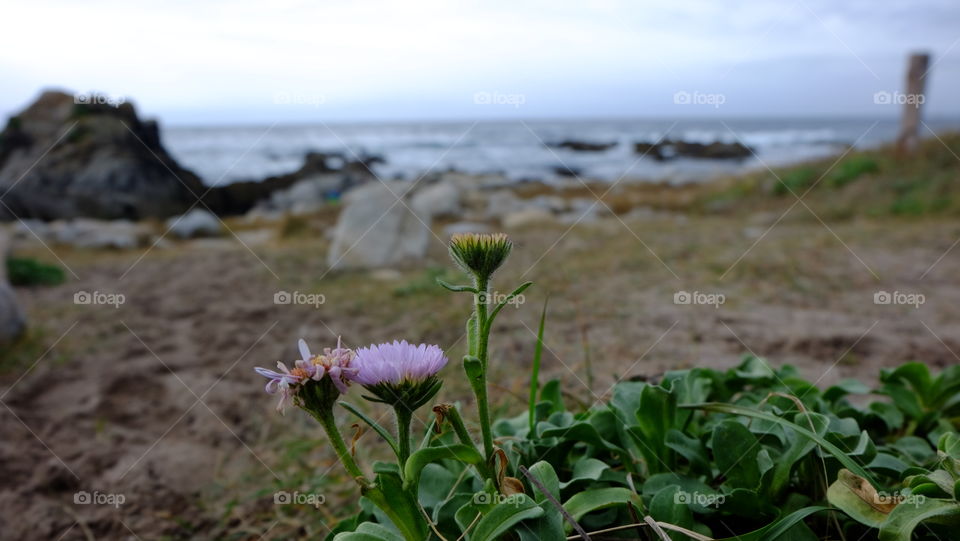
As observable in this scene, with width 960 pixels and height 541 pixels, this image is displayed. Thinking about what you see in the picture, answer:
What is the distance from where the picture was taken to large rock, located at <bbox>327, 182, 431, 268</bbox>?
6195 millimetres

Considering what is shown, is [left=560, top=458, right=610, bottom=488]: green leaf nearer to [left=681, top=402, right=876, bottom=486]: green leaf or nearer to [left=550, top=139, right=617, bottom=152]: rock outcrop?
[left=681, top=402, right=876, bottom=486]: green leaf

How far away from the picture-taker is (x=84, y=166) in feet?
51.6

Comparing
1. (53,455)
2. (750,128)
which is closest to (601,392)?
(53,455)

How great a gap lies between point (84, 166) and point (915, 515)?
682 inches

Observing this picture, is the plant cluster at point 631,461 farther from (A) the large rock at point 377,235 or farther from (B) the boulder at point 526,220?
(B) the boulder at point 526,220

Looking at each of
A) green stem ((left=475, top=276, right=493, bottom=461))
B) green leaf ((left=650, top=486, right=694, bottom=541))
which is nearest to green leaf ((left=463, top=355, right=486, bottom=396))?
green stem ((left=475, top=276, right=493, bottom=461))

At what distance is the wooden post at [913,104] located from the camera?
410 inches

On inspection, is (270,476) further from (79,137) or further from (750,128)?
(750,128)

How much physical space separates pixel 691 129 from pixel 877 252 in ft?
185

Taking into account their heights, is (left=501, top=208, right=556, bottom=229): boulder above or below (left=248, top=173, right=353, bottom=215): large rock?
below

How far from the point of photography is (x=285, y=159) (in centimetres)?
3056

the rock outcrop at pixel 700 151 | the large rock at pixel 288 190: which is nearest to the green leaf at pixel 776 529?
the large rock at pixel 288 190

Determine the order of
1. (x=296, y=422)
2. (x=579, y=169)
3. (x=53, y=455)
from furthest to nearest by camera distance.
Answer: (x=579, y=169)
(x=296, y=422)
(x=53, y=455)

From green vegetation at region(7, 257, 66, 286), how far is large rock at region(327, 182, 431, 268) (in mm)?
2301
